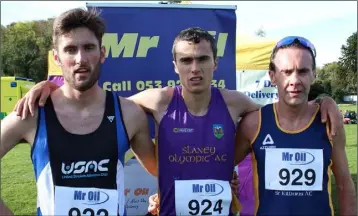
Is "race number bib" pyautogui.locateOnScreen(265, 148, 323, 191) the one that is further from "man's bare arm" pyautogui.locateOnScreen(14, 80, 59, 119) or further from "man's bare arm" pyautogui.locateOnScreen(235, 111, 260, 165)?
"man's bare arm" pyautogui.locateOnScreen(14, 80, 59, 119)

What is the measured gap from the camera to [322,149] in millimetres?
2771

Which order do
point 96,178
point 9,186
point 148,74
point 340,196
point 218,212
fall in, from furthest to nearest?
point 9,186
point 148,74
point 340,196
point 218,212
point 96,178

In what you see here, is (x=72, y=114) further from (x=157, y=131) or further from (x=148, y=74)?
(x=148, y=74)

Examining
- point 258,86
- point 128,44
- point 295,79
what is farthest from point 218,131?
Result: point 258,86

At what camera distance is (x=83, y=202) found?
241 cm

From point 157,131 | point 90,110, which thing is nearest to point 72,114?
point 90,110

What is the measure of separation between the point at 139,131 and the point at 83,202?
1.96 ft

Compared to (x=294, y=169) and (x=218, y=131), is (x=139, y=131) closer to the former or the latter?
(x=218, y=131)

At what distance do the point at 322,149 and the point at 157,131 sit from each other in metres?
1.15

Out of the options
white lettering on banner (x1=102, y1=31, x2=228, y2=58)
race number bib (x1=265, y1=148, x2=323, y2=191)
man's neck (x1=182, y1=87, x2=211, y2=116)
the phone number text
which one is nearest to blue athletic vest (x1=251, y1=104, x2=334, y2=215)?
race number bib (x1=265, y1=148, x2=323, y2=191)

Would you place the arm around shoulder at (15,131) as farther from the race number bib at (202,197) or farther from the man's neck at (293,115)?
the man's neck at (293,115)

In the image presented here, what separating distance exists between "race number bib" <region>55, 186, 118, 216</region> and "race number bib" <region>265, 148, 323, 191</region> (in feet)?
3.50

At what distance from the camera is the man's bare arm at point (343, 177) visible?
2.82 metres

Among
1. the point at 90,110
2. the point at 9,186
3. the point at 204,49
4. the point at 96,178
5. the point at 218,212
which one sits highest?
the point at 204,49
